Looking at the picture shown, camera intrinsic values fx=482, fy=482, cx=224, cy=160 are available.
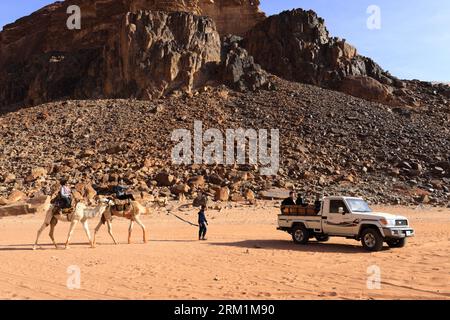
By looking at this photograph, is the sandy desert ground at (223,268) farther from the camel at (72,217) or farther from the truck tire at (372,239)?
the camel at (72,217)

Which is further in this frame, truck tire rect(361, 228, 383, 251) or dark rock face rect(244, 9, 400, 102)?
dark rock face rect(244, 9, 400, 102)

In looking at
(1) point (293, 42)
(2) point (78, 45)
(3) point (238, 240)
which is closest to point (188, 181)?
(3) point (238, 240)

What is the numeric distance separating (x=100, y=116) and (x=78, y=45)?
28.6 m

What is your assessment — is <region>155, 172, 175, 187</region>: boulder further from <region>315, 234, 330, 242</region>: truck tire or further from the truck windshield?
the truck windshield

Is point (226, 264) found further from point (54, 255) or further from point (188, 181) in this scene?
point (188, 181)

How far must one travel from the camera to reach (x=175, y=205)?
28.5m

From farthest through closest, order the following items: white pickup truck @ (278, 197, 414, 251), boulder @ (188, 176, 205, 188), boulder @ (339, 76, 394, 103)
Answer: boulder @ (339, 76, 394, 103) → boulder @ (188, 176, 205, 188) → white pickup truck @ (278, 197, 414, 251)

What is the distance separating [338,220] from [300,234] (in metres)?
1.64

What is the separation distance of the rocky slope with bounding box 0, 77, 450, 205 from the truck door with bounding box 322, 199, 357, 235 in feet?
46.9

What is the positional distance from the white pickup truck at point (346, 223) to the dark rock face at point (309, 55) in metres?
42.4

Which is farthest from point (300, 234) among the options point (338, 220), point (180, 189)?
point (180, 189)

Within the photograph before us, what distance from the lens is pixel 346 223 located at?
15.2m

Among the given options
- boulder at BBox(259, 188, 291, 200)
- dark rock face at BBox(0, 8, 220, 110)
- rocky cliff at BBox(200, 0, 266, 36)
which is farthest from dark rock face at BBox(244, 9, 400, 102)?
boulder at BBox(259, 188, 291, 200)

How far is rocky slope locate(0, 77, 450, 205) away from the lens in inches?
1305
